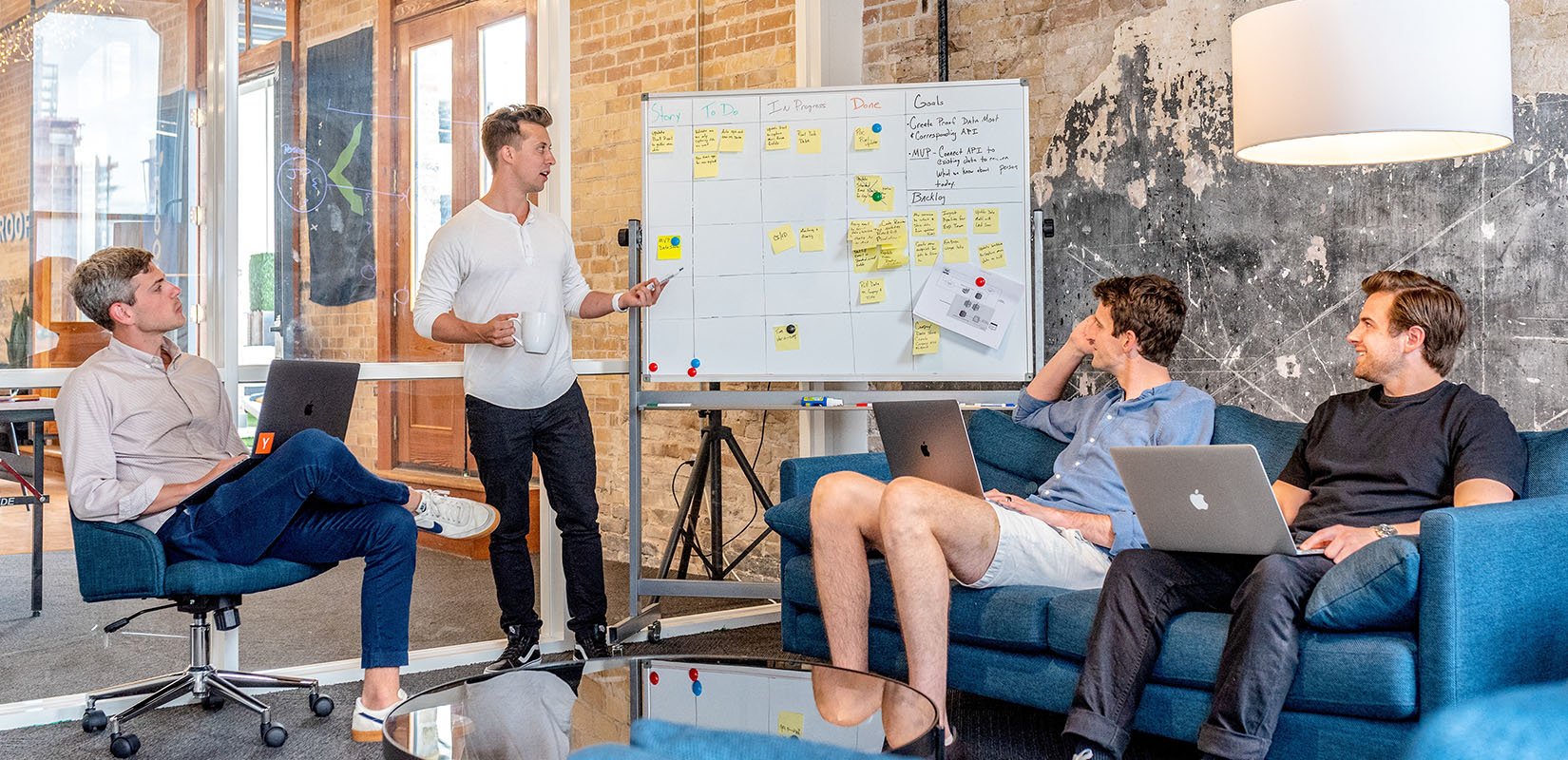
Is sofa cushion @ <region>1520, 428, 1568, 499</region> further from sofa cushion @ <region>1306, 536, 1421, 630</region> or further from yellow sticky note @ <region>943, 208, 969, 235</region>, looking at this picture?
yellow sticky note @ <region>943, 208, 969, 235</region>

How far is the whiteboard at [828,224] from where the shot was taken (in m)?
4.16

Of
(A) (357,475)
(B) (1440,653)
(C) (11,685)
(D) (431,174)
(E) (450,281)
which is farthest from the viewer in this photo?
(D) (431,174)

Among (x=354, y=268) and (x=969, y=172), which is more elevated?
(x=969, y=172)

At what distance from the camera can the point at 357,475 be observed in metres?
3.23

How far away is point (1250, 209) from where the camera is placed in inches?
154

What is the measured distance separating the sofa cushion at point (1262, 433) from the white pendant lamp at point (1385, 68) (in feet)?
2.95

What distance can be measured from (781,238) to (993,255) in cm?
67

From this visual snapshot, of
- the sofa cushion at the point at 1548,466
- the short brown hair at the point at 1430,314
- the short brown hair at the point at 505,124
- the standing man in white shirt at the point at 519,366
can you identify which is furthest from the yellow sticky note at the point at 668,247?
the sofa cushion at the point at 1548,466

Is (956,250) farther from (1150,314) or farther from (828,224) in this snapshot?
(1150,314)

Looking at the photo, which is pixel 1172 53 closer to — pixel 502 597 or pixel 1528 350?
pixel 1528 350

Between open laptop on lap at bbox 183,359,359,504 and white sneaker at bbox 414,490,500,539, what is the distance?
31cm

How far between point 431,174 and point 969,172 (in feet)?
5.58

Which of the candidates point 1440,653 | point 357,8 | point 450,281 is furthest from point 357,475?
point 1440,653

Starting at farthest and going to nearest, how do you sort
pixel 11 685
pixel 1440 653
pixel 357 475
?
pixel 11 685 → pixel 357 475 → pixel 1440 653
